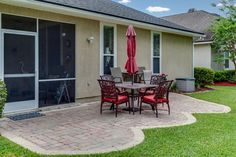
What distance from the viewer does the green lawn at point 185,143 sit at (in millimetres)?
4805

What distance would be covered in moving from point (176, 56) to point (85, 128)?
397 inches

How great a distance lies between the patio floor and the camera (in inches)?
205

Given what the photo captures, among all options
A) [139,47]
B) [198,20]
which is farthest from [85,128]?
[198,20]

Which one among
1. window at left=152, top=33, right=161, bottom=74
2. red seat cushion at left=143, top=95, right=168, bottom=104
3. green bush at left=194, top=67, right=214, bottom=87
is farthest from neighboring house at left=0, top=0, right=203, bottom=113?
green bush at left=194, top=67, right=214, bottom=87

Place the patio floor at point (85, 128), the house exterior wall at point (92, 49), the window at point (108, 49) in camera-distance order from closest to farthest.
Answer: the patio floor at point (85, 128)
the house exterior wall at point (92, 49)
the window at point (108, 49)

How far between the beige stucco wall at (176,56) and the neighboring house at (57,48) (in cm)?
187

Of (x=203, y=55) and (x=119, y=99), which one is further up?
(x=203, y=55)

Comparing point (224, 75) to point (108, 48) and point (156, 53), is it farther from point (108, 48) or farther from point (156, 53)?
point (108, 48)

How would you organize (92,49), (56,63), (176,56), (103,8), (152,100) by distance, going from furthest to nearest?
(176,56) < (103,8) < (92,49) < (56,63) < (152,100)

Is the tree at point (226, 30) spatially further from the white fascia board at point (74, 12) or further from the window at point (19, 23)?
the window at point (19, 23)

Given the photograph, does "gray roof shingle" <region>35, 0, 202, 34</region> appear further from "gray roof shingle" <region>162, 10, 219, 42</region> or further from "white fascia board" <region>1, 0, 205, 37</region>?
"gray roof shingle" <region>162, 10, 219, 42</region>

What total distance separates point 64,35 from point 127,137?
203 inches

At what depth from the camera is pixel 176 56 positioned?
1537 cm

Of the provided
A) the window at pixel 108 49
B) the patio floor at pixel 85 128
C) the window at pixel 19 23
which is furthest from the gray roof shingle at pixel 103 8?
the patio floor at pixel 85 128
